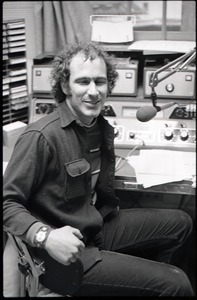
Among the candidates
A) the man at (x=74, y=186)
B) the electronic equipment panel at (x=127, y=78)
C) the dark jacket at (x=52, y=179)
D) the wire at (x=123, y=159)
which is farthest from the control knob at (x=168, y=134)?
the dark jacket at (x=52, y=179)

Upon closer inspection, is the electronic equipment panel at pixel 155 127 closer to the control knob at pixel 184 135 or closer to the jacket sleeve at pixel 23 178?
the control knob at pixel 184 135

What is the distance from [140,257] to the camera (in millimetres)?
1615

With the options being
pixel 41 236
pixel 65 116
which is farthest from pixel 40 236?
pixel 65 116

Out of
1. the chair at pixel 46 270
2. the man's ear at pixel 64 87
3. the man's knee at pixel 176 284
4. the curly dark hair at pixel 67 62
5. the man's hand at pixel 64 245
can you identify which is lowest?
the man's knee at pixel 176 284

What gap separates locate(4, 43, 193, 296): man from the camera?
1.21 meters

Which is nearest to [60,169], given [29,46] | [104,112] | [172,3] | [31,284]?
[31,284]

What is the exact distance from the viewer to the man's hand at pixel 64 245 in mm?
1147

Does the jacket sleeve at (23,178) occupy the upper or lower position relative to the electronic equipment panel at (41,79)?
lower

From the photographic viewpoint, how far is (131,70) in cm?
197

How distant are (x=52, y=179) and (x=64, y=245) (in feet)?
0.82

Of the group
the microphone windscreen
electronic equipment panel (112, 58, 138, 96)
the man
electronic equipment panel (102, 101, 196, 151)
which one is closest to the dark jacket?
the man

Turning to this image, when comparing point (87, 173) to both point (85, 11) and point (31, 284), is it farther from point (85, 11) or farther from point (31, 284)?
point (85, 11)

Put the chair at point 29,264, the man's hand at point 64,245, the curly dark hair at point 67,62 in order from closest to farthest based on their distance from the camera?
the man's hand at point 64,245 → the chair at point 29,264 → the curly dark hair at point 67,62

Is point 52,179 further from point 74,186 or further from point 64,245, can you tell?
point 64,245
